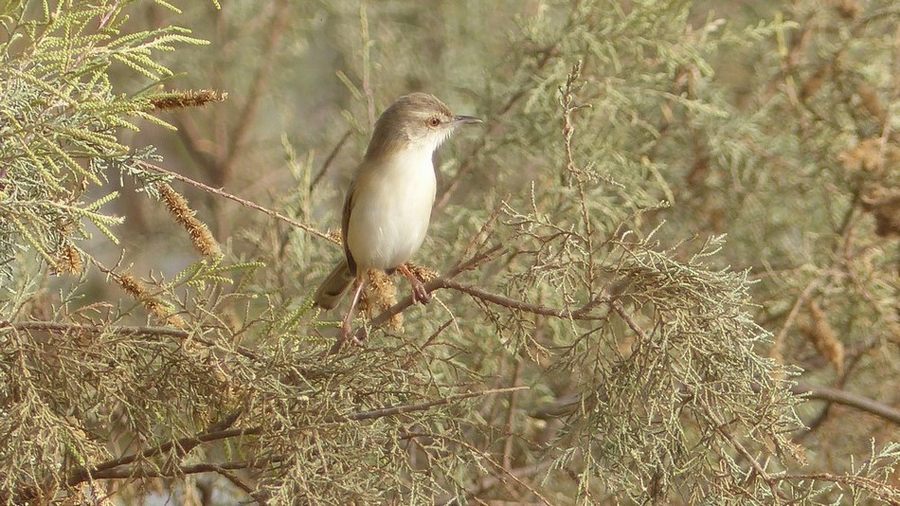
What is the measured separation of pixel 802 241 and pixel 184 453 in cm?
384

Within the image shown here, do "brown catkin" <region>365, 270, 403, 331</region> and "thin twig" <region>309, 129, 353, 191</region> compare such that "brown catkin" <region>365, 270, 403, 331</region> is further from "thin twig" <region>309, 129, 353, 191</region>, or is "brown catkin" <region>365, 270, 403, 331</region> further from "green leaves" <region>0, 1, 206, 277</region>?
"green leaves" <region>0, 1, 206, 277</region>

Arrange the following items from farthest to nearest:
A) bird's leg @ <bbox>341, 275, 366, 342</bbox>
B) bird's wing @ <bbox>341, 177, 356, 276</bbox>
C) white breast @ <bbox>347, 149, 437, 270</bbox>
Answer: bird's wing @ <bbox>341, 177, 356, 276</bbox>, white breast @ <bbox>347, 149, 437, 270</bbox>, bird's leg @ <bbox>341, 275, 366, 342</bbox>

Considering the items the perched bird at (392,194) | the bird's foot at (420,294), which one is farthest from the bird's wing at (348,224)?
the bird's foot at (420,294)

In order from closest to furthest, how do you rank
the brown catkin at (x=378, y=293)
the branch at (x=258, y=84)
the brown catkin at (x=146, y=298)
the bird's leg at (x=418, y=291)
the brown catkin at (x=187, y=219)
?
the brown catkin at (x=146, y=298)
the brown catkin at (x=187, y=219)
the bird's leg at (x=418, y=291)
the brown catkin at (x=378, y=293)
the branch at (x=258, y=84)

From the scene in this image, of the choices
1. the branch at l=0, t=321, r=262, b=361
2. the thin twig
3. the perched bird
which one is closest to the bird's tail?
the perched bird

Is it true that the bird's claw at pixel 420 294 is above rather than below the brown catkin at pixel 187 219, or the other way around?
below

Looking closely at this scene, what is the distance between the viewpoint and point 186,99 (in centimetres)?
314

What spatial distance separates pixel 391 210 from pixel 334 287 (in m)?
0.42

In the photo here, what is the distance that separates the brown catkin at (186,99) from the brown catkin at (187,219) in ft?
0.79

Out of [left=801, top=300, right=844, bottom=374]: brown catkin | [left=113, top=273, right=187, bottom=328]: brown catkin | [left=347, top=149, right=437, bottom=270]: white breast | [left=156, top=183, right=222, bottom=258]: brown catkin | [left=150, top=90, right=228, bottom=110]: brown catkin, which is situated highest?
[left=150, top=90, right=228, bottom=110]: brown catkin

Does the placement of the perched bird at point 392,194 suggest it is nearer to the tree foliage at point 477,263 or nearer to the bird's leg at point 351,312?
the bird's leg at point 351,312

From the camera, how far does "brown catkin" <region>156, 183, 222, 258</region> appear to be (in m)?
3.32

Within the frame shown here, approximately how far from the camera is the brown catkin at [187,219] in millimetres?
3316

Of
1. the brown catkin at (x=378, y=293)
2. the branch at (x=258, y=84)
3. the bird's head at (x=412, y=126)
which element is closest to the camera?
the brown catkin at (x=378, y=293)
